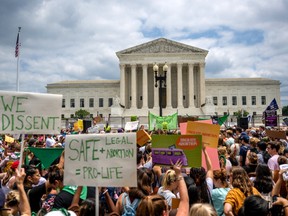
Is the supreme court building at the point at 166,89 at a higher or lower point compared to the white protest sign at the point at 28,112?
higher

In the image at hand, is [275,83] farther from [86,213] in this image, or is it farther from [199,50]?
[86,213]

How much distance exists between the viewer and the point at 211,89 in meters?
82.4

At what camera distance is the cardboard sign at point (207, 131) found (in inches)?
264

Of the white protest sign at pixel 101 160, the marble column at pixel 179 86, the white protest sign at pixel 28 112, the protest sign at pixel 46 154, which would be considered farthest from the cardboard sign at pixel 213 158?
the marble column at pixel 179 86

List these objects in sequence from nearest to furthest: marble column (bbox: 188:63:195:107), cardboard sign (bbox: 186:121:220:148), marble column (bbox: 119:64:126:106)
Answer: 1. cardboard sign (bbox: 186:121:220:148)
2. marble column (bbox: 188:63:195:107)
3. marble column (bbox: 119:64:126:106)

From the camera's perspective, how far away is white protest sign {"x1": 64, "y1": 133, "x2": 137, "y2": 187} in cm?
445

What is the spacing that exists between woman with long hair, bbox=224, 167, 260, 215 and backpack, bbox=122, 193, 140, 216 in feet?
3.85

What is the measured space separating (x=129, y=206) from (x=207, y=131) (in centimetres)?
281

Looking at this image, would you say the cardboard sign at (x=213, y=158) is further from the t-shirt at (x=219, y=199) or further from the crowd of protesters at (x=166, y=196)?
the t-shirt at (x=219, y=199)

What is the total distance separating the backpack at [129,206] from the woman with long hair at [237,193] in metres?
1.17

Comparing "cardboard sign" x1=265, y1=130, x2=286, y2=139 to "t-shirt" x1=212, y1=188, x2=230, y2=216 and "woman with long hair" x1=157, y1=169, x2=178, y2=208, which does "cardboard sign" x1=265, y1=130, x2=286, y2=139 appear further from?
"woman with long hair" x1=157, y1=169, x2=178, y2=208

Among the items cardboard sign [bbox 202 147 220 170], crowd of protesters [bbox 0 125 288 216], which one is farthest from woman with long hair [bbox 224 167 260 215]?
cardboard sign [bbox 202 147 220 170]

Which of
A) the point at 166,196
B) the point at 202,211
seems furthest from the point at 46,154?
the point at 202,211

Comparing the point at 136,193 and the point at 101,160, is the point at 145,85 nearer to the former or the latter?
the point at 136,193
